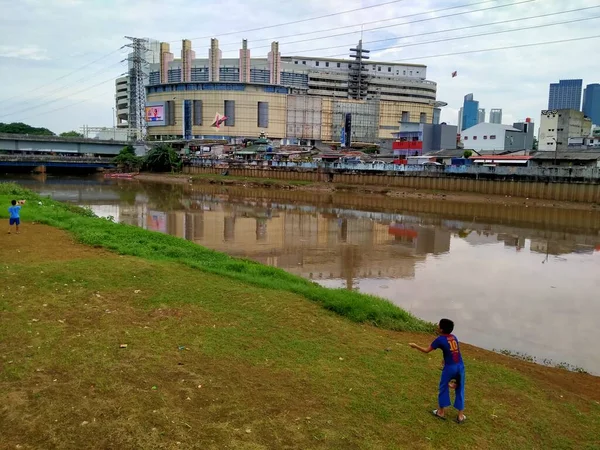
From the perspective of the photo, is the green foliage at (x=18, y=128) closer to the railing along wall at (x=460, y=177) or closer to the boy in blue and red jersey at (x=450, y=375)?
the railing along wall at (x=460, y=177)

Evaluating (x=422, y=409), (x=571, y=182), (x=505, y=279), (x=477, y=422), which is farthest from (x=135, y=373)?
(x=571, y=182)

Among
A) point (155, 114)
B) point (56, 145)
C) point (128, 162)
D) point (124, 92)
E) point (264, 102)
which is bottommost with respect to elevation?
point (128, 162)

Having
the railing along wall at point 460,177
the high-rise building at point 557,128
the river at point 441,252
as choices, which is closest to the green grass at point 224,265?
the river at point 441,252

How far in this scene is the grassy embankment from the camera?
589 cm

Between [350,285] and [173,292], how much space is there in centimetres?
810

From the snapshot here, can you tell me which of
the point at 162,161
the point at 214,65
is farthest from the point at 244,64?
the point at 162,161

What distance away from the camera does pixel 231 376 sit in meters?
7.38

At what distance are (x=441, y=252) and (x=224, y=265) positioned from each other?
49.0ft

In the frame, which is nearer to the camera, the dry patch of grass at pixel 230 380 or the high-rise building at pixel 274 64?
the dry patch of grass at pixel 230 380

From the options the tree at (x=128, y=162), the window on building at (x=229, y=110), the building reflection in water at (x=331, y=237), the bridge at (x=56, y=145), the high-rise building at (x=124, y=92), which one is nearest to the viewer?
the building reflection in water at (x=331, y=237)

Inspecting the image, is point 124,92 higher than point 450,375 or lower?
higher

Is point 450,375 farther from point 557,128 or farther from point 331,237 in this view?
point 557,128

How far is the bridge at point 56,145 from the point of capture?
3595 inches

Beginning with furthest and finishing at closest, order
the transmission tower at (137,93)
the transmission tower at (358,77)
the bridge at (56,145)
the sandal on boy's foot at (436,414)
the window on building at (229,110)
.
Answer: the transmission tower at (358,77), the window on building at (229,110), the transmission tower at (137,93), the bridge at (56,145), the sandal on boy's foot at (436,414)
